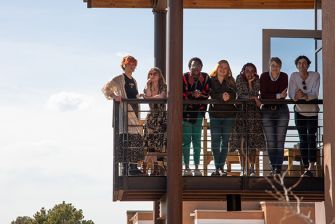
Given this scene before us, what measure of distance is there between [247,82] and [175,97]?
37.8 inches

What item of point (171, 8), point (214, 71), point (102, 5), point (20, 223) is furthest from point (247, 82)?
point (20, 223)

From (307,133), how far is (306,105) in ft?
1.17

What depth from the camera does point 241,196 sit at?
15.8m

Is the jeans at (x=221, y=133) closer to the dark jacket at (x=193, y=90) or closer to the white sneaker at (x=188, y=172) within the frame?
the dark jacket at (x=193, y=90)

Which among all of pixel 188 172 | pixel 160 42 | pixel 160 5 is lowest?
pixel 188 172

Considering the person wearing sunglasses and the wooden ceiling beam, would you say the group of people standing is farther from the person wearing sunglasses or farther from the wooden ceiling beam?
the wooden ceiling beam

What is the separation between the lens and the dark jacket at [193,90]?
14742mm

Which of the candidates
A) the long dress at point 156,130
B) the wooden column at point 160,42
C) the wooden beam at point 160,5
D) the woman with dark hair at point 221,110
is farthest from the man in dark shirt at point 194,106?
the wooden beam at point 160,5

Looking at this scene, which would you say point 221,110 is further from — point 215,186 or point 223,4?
point 223,4

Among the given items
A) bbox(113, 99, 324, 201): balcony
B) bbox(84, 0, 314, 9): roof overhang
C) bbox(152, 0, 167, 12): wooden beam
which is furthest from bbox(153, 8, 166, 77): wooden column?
bbox(113, 99, 324, 201): balcony

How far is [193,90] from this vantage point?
14836 millimetres

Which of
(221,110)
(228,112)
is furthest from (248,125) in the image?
(221,110)

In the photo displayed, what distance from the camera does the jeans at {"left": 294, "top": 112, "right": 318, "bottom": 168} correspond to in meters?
14.9

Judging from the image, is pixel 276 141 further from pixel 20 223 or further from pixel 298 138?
pixel 20 223
